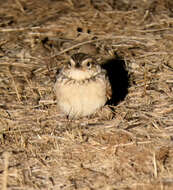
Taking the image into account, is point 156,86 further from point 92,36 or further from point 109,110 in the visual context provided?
point 92,36

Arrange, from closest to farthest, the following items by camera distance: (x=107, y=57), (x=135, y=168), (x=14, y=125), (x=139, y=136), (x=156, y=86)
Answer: (x=135, y=168), (x=139, y=136), (x=14, y=125), (x=156, y=86), (x=107, y=57)

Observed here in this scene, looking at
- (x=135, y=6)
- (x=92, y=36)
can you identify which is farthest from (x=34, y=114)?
(x=135, y=6)

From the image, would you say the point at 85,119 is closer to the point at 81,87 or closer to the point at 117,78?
the point at 81,87

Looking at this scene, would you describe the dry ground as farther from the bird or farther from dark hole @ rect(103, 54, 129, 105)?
the bird

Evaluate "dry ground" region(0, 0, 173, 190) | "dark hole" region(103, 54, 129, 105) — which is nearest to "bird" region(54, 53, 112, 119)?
"dry ground" region(0, 0, 173, 190)

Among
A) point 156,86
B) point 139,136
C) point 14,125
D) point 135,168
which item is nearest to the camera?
point 135,168

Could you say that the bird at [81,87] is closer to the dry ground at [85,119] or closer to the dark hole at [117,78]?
the dry ground at [85,119]

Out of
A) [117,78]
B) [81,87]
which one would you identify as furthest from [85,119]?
[117,78]

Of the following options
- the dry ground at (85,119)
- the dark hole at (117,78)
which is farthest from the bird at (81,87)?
the dark hole at (117,78)
